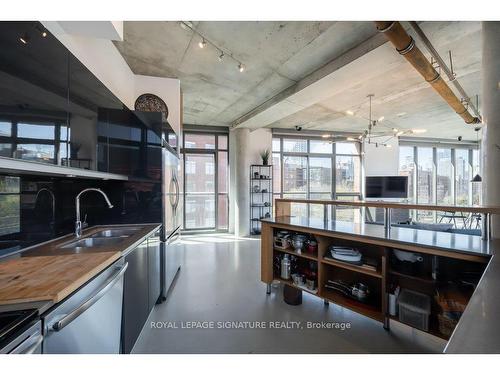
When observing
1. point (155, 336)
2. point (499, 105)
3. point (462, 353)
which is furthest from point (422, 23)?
point (155, 336)

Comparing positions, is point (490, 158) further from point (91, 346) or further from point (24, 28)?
point (24, 28)

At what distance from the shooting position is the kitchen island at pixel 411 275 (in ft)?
→ 2.23

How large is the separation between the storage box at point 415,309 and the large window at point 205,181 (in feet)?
17.4

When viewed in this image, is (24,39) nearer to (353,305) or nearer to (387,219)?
(387,219)

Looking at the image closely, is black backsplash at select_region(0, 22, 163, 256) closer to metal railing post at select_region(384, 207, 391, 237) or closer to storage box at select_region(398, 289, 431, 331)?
metal railing post at select_region(384, 207, 391, 237)

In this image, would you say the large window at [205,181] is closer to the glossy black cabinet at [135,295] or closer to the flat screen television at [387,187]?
the flat screen television at [387,187]

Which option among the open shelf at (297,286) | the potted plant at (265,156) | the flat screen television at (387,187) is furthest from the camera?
the potted plant at (265,156)

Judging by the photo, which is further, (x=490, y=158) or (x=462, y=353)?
(x=490, y=158)

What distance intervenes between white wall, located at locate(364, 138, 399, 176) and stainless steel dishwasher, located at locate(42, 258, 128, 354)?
25.8 ft

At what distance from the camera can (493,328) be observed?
65 cm

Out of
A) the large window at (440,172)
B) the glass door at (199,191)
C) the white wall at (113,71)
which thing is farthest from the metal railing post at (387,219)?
the large window at (440,172)

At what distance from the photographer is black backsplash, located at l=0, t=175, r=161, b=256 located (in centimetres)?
164

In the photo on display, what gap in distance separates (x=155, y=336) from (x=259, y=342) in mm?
940
